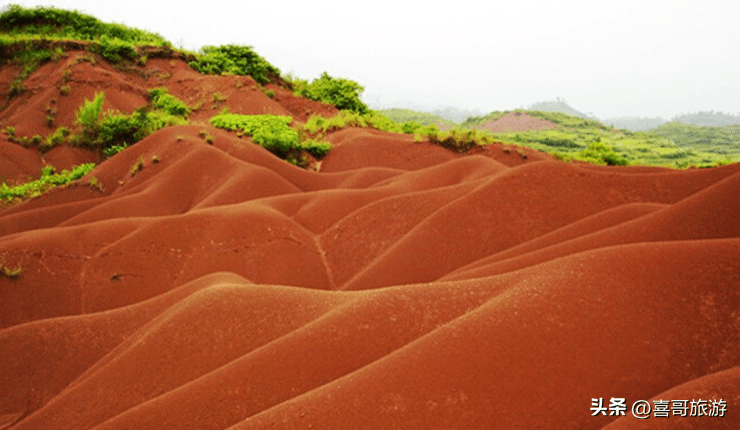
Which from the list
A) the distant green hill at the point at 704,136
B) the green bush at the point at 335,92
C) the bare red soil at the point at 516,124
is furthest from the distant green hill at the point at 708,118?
the green bush at the point at 335,92

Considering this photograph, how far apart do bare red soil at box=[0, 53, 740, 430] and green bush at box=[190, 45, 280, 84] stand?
42.4ft

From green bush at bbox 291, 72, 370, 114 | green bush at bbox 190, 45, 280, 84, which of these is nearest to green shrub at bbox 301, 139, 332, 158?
green bush at bbox 291, 72, 370, 114

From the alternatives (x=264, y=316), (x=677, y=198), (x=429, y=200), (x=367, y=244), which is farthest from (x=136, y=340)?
(x=677, y=198)

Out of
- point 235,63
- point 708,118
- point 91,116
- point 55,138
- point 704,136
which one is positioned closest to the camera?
point 91,116

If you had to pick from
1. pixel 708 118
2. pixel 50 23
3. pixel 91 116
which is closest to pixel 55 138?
pixel 91 116

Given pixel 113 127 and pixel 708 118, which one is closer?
pixel 113 127

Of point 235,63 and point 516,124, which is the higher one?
point 516,124

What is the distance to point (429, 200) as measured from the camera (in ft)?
25.9

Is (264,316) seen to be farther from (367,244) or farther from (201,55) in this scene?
(201,55)

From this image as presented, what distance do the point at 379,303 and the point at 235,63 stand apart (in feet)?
68.0

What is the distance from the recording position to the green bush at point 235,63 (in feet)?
70.1

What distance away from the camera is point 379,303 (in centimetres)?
400

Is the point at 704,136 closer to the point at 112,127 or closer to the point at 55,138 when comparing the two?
the point at 112,127

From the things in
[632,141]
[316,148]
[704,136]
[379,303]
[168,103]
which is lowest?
[379,303]
